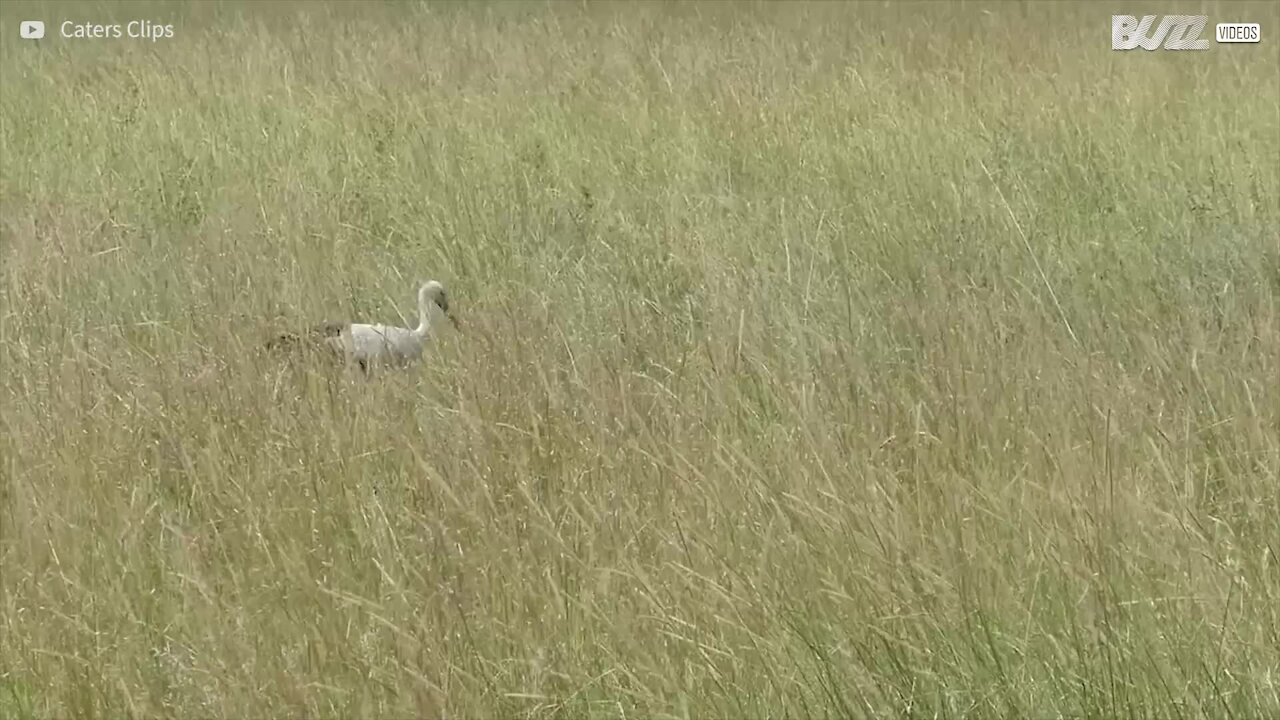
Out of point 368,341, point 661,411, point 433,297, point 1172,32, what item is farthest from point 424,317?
point 1172,32

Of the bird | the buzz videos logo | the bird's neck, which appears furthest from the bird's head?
the buzz videos logo

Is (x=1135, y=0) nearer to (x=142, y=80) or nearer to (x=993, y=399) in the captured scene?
(x=142, y=80)

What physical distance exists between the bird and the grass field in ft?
0.36

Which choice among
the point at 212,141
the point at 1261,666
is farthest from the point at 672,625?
the point at 212,141

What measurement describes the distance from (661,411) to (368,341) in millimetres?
991

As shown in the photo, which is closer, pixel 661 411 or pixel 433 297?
pixel 661 411

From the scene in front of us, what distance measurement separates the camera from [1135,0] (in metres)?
10.2

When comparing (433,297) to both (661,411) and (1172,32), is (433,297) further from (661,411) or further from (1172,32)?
(1172,32)

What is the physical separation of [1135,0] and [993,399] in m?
7.88

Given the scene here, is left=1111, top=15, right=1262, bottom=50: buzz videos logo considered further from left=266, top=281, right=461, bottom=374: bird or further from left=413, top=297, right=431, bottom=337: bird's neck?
left=266, top=281, right=461, bottom=374: bird

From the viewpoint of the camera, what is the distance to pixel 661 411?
10.5ft

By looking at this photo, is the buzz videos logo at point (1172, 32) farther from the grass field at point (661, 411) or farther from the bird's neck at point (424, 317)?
the bird's neck at point (424, 317)

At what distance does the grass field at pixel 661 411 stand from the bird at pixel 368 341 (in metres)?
0.11

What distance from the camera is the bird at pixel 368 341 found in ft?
12.2
